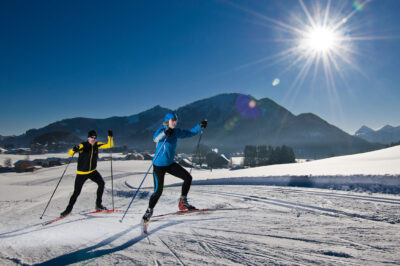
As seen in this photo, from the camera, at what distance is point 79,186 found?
517cm

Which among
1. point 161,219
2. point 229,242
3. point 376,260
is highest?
point 376,260

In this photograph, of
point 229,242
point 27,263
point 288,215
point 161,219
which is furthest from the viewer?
point 161,219

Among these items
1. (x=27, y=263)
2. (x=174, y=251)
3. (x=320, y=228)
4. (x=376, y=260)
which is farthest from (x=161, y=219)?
(x=376, y=260)

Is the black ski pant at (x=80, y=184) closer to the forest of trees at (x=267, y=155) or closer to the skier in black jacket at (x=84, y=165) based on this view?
the skier in black jacket at (x=84, y=165)

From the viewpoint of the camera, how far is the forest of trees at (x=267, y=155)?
57750 millimetres

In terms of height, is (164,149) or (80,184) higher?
(164,149)

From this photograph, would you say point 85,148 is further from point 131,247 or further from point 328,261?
point 328,261

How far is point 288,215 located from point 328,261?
5.45ft

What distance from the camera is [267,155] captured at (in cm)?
6625

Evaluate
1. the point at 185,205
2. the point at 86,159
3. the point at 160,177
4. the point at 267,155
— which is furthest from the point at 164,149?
the point at 267,155

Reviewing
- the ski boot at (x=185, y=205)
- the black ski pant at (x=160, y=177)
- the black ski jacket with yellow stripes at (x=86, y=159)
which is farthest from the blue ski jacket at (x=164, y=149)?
the black ski jacket with yellow stripes at (x=86, y=159)

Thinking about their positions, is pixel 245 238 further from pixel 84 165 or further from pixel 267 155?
pixel 267 155

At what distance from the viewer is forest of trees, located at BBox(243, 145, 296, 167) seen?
189ft

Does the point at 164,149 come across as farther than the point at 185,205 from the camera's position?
No
